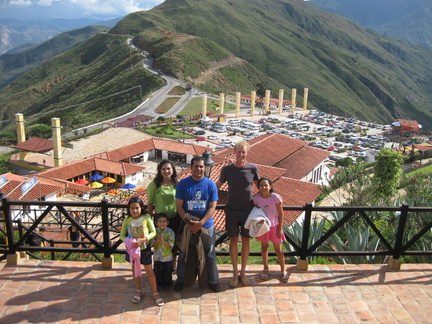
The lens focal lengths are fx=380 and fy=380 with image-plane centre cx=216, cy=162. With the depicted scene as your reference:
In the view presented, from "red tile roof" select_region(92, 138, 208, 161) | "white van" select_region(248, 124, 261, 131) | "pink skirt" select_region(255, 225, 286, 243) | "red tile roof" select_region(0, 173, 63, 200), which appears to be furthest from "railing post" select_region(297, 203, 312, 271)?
"white van" select_region(248, 124, 261, 131)

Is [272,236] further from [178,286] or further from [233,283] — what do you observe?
[178,286]

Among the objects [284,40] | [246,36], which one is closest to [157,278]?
[246,36]

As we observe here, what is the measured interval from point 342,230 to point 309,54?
17320 cm

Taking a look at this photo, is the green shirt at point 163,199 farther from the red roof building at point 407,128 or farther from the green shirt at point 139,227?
the red roof building at point 407,128

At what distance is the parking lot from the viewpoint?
53.6 meters

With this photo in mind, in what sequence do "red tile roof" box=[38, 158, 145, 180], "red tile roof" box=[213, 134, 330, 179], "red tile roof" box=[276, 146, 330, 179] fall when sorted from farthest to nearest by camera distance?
"red tile roof" box=[38, 158, 145, 180], "red tile roof" box=[213, 134, 330, 179], "red tile roof" box=[276, 146, 330, 179]

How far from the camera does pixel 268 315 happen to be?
4172mm

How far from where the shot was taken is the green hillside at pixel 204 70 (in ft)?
285

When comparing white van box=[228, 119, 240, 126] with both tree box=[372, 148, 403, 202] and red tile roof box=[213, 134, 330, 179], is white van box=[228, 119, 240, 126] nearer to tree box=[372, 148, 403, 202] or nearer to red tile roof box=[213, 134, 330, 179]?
red tile roof box=[213, 134, 330, 179]

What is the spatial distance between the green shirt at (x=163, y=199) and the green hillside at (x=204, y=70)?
5880 centimetres

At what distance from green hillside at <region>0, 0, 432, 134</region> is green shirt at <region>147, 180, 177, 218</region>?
193 ft

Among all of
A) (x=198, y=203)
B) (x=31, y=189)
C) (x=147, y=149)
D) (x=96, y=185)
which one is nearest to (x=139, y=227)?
(x=198, y=203)

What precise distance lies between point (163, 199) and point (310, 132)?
212ft

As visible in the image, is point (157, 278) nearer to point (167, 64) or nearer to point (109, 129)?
point (109, 129)
